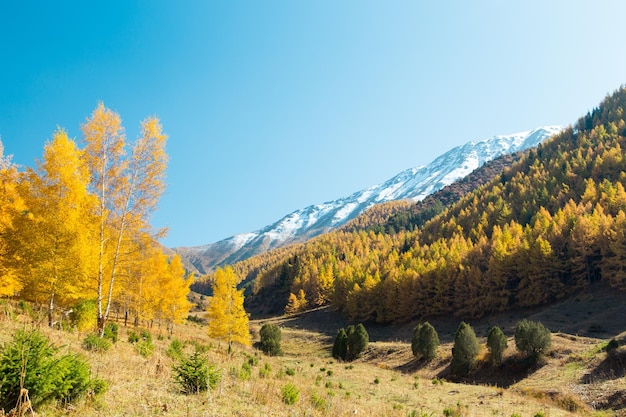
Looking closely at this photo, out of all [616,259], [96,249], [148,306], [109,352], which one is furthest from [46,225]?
[616,259]

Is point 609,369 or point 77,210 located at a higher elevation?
point 77,210

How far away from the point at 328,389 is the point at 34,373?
13.7 meters

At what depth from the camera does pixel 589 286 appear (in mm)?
56656

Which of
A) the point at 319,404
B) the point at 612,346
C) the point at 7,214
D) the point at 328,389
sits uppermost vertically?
the point at 7,214

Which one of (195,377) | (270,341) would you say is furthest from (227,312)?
(195,377)

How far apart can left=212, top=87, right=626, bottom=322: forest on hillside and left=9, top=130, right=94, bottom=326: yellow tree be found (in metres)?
60.8

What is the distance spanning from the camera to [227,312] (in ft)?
116

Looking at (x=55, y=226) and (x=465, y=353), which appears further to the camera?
(x=465, y=353)

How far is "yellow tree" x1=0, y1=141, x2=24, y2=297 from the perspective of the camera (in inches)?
686

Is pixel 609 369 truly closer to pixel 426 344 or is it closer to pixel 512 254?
pixel 426 344

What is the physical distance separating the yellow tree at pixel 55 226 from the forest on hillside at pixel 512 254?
60.8 meters

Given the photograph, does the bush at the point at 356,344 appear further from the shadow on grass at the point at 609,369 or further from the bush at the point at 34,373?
the bush at the point at 34,373

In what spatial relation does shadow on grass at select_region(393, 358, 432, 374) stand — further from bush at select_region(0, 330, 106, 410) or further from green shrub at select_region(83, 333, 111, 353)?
bush at select_region(0, 330, 106, 410)

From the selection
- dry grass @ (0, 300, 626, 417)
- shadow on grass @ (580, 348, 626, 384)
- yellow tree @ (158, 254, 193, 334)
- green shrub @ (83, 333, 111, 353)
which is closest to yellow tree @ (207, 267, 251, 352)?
yellow tree @ (158, 254, 193, 334)
